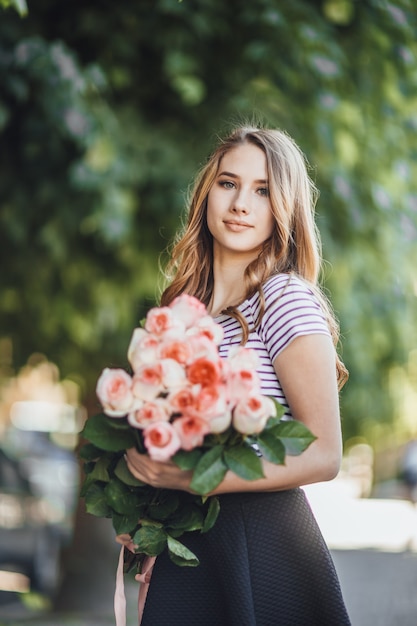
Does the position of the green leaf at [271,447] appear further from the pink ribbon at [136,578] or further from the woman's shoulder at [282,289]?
the pink ribbon at [136,578]

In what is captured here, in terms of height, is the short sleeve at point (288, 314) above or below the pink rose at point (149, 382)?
above

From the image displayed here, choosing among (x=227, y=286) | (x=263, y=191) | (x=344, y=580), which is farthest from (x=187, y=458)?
(x=344, y=580)

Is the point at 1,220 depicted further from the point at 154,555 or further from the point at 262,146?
the point at 154,555

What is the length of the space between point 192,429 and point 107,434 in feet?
0.78

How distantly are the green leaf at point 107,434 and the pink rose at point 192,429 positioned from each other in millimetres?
168

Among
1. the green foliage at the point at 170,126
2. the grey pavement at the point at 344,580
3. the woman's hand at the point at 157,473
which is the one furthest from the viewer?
the grey pavement at the point at 344,580

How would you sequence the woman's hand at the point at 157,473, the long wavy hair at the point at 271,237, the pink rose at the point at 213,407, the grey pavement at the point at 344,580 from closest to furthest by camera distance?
1. the pink rose at the point at 213,407
2. the woman's hand at the point at 157,473
3. the long wavy hair at the point at 271,237
4. the grey pavement at the point at 344,580

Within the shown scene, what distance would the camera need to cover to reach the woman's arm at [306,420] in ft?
7.09

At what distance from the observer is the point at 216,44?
5.48 metres

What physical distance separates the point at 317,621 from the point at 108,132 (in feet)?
11.1

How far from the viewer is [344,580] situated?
783 cm

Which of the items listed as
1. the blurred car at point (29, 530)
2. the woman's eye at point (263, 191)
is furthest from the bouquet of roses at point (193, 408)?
the blurred car at point (29, 530)

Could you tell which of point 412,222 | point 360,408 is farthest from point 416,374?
point 412,222

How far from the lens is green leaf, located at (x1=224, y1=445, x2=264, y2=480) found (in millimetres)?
2049
